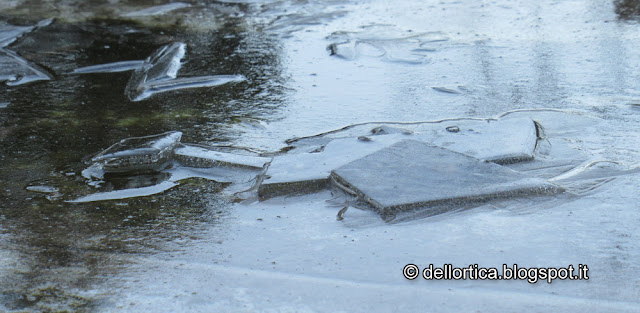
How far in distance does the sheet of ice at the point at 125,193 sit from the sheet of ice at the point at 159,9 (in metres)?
2.90

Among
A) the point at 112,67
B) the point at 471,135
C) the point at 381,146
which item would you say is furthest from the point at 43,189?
the point at 112,67

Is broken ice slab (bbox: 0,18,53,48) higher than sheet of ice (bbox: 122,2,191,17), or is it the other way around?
broken ice slab (bbox: 0,18,53,48)

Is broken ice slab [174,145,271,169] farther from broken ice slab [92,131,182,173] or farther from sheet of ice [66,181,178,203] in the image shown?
sheet of ice [66,181,178,203]

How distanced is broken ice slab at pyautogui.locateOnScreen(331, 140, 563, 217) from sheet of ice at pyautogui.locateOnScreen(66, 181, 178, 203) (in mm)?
531

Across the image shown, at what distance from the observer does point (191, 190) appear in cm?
215

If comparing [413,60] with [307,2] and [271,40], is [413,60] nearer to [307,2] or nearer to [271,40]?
[271,40]

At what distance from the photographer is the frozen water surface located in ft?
5.19

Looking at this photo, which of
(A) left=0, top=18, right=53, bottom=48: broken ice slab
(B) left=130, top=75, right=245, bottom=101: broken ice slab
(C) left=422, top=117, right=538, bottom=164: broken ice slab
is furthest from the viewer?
(A) left=0, top=18, right=53, bottom=48: broken ice slab

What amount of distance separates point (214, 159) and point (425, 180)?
2.34ft

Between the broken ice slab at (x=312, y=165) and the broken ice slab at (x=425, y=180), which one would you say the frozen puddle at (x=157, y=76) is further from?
the broken ice slab at (x=425, y=180)

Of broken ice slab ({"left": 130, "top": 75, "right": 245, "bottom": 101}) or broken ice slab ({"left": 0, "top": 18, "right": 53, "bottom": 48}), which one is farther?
broken ice slab ({"left": 0, "top": 18, "right": 53, "bottom": 48})

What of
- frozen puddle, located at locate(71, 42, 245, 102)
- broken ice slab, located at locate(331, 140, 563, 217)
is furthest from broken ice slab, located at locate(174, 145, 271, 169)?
frozen puddle, located at locate(71, 42, 245, 102)

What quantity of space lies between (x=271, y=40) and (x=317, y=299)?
8.87 feet

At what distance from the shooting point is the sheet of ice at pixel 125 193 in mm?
2092
